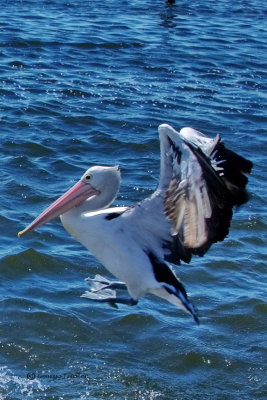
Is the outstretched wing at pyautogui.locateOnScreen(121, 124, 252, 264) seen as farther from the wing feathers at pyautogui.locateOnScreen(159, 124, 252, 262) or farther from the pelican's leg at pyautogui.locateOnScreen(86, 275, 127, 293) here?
the pelican's leg at pyautogui.locateOnScreen(86, 275, 127, 293)

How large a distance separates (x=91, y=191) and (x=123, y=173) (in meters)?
3.54

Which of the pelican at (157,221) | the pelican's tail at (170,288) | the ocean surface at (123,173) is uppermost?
the pelican at (157,221)

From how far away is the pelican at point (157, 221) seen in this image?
5875 millimetres

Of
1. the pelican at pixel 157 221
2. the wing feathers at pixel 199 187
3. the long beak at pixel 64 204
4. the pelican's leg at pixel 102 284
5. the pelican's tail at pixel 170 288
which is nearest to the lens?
the wing feathers at pixel 199 187

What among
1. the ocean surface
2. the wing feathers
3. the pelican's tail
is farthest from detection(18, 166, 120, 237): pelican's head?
the ocean surface

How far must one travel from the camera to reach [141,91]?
42.9ft

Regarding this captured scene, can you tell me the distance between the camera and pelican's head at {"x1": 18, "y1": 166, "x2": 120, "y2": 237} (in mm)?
6734

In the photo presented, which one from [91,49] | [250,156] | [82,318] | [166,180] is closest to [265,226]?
[250,156]

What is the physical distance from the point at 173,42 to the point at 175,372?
31.8 feet

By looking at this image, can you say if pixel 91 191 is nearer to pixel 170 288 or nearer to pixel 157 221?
pixel 157 221

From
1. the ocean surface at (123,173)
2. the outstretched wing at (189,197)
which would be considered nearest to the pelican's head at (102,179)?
the outstretched wing at (189,197)

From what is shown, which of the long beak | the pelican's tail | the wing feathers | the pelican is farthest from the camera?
the long beak

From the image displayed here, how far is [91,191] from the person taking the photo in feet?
22.4

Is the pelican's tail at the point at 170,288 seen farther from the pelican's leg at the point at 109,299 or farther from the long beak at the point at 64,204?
the long beak at the point at 64,204
